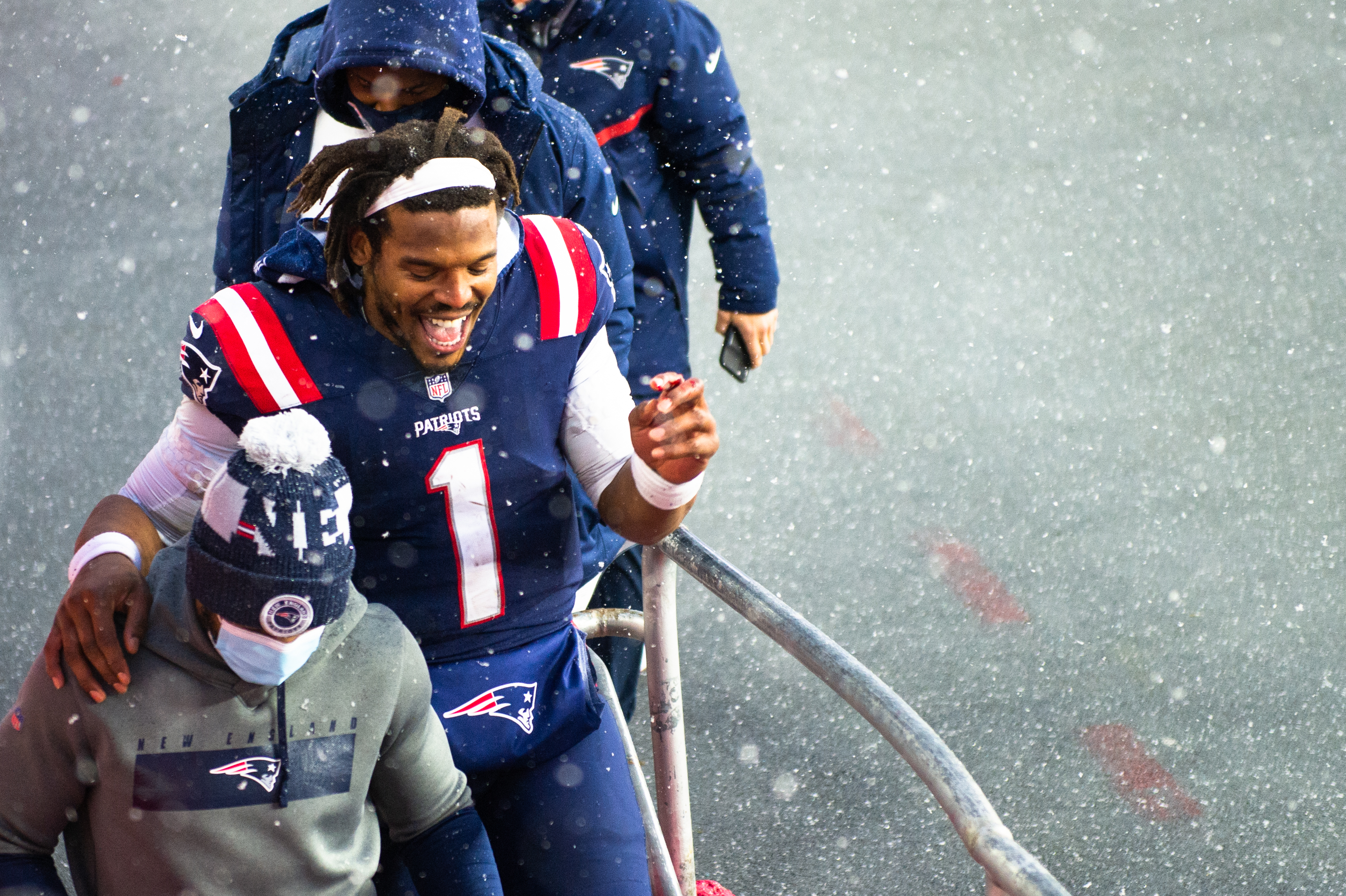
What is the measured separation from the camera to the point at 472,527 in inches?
84.5

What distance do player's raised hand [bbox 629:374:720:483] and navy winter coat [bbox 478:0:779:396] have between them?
1.28 metres

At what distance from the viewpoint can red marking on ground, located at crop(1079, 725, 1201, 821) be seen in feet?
12.3

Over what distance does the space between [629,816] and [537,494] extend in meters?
0.54

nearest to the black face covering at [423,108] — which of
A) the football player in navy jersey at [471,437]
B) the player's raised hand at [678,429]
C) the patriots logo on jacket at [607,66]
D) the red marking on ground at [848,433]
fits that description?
the football player in navy jersey at [471,437]

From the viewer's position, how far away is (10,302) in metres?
6.14

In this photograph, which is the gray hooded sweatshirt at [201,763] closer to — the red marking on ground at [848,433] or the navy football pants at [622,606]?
the navy football pants at [622,606]

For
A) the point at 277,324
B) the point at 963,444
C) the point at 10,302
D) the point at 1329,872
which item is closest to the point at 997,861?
the point at 277,324

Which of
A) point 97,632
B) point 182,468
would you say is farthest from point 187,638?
point 182,468

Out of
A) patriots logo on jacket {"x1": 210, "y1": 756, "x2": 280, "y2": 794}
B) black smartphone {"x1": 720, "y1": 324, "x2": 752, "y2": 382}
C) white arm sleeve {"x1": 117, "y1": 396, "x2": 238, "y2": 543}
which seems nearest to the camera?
patriots logo on jacket {"x1": 210, "y1": 756, "x2": 280, "y2": 794}

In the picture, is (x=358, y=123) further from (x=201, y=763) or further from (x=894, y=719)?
(x=894, y=719)

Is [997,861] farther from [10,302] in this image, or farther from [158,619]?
[10,302]

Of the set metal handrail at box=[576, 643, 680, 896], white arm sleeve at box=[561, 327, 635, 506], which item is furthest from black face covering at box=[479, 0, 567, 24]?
metal handrail at box=[576, 643, 680, 896]

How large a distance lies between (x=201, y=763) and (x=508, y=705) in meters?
0.54

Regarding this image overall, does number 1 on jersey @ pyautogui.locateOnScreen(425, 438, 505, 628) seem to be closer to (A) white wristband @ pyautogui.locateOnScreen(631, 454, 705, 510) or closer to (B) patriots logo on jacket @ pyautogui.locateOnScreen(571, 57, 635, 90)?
(A) white wristband @ pyautogui.locateOnScreen(631, 454, 705, 510)
